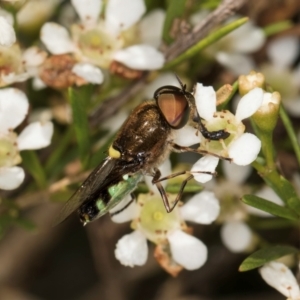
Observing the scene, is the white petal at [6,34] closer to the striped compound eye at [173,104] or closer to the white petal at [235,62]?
the striped compound eye at [173,104]

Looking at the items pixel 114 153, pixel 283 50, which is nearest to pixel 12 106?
pixel 114 153

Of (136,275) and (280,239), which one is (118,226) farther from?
(280,239)

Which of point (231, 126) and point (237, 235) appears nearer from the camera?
point (231, 126)

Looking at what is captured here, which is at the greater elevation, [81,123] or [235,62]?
[81,123]

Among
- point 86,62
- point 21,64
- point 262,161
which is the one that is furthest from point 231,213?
point 21,64

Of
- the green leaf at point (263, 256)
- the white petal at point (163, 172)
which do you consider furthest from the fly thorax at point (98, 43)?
the green leaf at point (263, 256)

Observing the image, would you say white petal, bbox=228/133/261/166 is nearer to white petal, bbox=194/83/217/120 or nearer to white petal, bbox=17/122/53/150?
white petal, bbox=194/83/217/120

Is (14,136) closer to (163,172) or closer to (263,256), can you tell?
(163,172)
